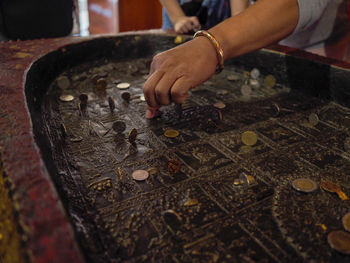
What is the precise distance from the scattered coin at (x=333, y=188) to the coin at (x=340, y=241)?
0.16 m

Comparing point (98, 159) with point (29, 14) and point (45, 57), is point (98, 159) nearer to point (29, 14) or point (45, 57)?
point (45, 57)

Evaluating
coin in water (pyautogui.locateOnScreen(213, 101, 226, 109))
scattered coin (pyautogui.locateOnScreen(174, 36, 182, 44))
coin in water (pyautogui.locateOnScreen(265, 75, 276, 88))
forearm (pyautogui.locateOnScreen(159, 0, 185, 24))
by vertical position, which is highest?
forearm (pyautogui.locateOnScreen(159, 0, 185, 24))

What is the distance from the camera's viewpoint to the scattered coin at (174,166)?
3.36 feet

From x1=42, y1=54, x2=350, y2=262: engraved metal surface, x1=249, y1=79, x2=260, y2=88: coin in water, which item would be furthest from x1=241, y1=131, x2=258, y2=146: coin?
x1=249, y1=79, x2=260, y2=88: coin in water

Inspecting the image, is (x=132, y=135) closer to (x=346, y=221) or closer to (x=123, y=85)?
(x=123, y=85)

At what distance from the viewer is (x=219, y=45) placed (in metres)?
1.22

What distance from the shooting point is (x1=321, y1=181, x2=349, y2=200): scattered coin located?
0.95m

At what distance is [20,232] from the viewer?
54 centimetres

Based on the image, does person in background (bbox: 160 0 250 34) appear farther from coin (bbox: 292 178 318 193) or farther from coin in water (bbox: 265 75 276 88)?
coin (bbox: 292 178 318 193)

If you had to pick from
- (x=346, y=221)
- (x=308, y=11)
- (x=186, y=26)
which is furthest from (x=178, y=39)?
(x=346, y=221)

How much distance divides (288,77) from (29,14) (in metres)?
2.28

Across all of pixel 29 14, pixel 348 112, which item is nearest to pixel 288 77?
pixel 348 112

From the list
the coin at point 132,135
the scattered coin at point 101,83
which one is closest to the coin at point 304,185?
the coin at point 132,135

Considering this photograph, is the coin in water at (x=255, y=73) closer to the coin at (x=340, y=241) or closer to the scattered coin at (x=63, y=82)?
the scattered coin at (x=63, y=82)
